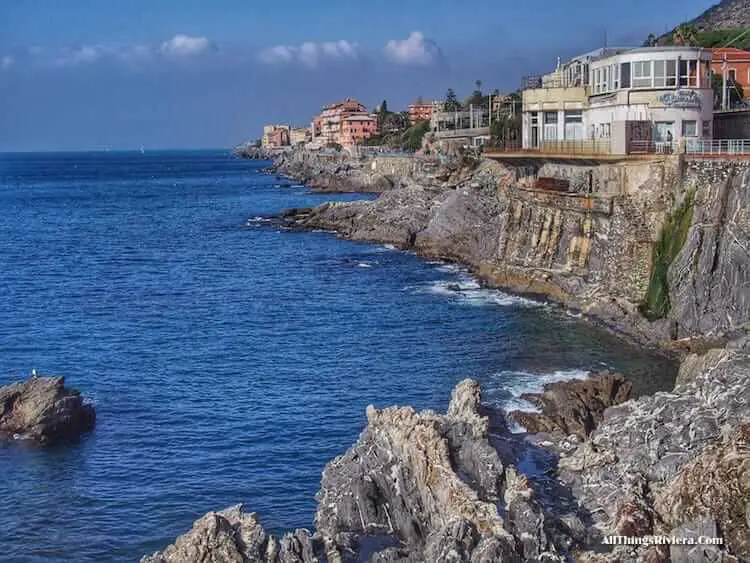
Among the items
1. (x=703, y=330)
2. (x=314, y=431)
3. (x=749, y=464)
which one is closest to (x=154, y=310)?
(x=314, y=431)

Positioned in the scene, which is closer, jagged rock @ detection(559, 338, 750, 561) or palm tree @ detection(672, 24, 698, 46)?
jagged rock @ detection(559, 338, 750, 561)

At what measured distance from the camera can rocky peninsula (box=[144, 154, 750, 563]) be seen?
21750 mm

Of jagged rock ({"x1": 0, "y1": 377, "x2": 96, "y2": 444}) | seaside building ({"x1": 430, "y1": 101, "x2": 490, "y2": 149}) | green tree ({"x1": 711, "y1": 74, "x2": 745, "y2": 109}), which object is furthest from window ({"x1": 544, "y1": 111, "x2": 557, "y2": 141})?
seaside building ({"x1": 430, "y1": 101, "x2": 490, "y2": 149})

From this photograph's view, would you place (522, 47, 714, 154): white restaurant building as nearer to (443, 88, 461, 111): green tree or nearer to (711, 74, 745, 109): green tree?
(711, 74, 745, 109): green tree

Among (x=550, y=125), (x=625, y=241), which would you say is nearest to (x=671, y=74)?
(x=625, y=241)

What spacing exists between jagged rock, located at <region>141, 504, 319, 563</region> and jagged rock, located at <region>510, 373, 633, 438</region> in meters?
12.9

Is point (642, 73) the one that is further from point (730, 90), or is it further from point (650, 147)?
point (730, 90)

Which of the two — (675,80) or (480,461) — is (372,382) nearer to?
(480,461)

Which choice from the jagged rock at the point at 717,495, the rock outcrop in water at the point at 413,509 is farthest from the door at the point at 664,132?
the jagged rock at the point at 717,495

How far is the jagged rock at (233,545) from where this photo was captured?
21125 millimetres

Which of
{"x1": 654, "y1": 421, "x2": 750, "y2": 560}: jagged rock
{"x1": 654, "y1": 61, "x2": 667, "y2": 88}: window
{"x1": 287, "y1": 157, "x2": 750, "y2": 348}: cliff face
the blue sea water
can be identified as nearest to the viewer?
{"x1": 654, "y1": 421, "x2": 750, "y2": 560}: jagged rock

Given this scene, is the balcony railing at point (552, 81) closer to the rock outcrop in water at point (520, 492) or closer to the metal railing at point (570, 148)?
the metal railing at point (570, 148)

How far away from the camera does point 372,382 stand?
4216 centimetres

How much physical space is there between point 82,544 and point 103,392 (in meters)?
15.0
